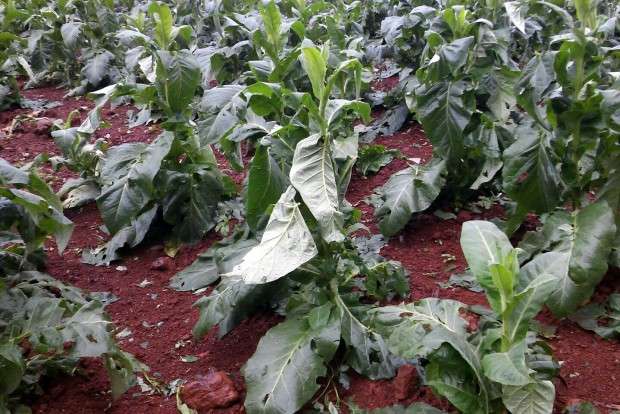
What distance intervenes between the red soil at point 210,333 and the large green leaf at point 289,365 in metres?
0.22

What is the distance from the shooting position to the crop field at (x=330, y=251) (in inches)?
96.0

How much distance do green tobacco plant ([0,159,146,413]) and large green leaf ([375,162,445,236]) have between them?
73.3 inches

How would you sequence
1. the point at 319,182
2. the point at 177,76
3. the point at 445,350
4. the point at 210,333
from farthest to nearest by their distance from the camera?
the point at 177,76 → the point at 210,333 → the point at 319,182 → the point at 445,350

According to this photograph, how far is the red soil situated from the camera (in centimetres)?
266

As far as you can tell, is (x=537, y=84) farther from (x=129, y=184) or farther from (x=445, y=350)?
(x=129, y=184)

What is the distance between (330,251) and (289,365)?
60cm

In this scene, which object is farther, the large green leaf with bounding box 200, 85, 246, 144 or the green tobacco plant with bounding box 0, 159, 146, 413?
the large green leaf with bounding box 200, 85, 246, 144

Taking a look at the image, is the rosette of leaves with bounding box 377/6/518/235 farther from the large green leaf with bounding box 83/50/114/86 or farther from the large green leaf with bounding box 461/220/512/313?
the large green leaf with bounding box 83/50/114/86

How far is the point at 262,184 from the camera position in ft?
9.61

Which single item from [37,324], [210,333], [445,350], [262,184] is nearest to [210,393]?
[210,333]

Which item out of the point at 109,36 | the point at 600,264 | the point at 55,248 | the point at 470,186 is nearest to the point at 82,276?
the point at 55,248

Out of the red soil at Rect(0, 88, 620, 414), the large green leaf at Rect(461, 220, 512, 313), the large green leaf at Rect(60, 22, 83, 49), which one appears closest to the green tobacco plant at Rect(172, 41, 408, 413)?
the red soil at Rect(0, 88, 620, 414)

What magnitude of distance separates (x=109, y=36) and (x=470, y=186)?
5.66m

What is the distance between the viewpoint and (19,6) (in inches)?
348
